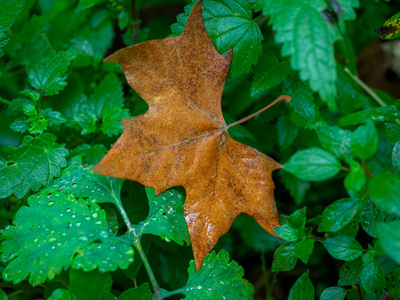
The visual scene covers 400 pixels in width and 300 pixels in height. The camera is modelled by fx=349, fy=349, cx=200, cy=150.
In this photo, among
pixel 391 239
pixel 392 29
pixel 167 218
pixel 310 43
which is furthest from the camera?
pixel 392 29

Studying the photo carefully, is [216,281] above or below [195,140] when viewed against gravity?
below

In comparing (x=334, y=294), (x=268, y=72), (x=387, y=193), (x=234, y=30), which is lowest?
(x=334, y=294)

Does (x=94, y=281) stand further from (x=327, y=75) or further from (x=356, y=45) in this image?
(x=356, y=45)

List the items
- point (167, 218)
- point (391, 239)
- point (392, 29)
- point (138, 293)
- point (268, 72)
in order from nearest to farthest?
point (391, 239)
point (138, 293)
point (167, 218)
point (392, 29)
point (268, 72)

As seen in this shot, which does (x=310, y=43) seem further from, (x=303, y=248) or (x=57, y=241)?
(x=57, y=241)

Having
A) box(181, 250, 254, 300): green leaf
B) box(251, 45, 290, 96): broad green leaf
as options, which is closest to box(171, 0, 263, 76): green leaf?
box(251, 45, 290, 96): broad green leaf

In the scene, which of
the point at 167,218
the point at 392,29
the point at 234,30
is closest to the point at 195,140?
the point at 167,218

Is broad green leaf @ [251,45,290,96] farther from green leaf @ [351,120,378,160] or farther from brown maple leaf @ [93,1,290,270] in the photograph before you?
green leaf @ [351,120,378,160]
